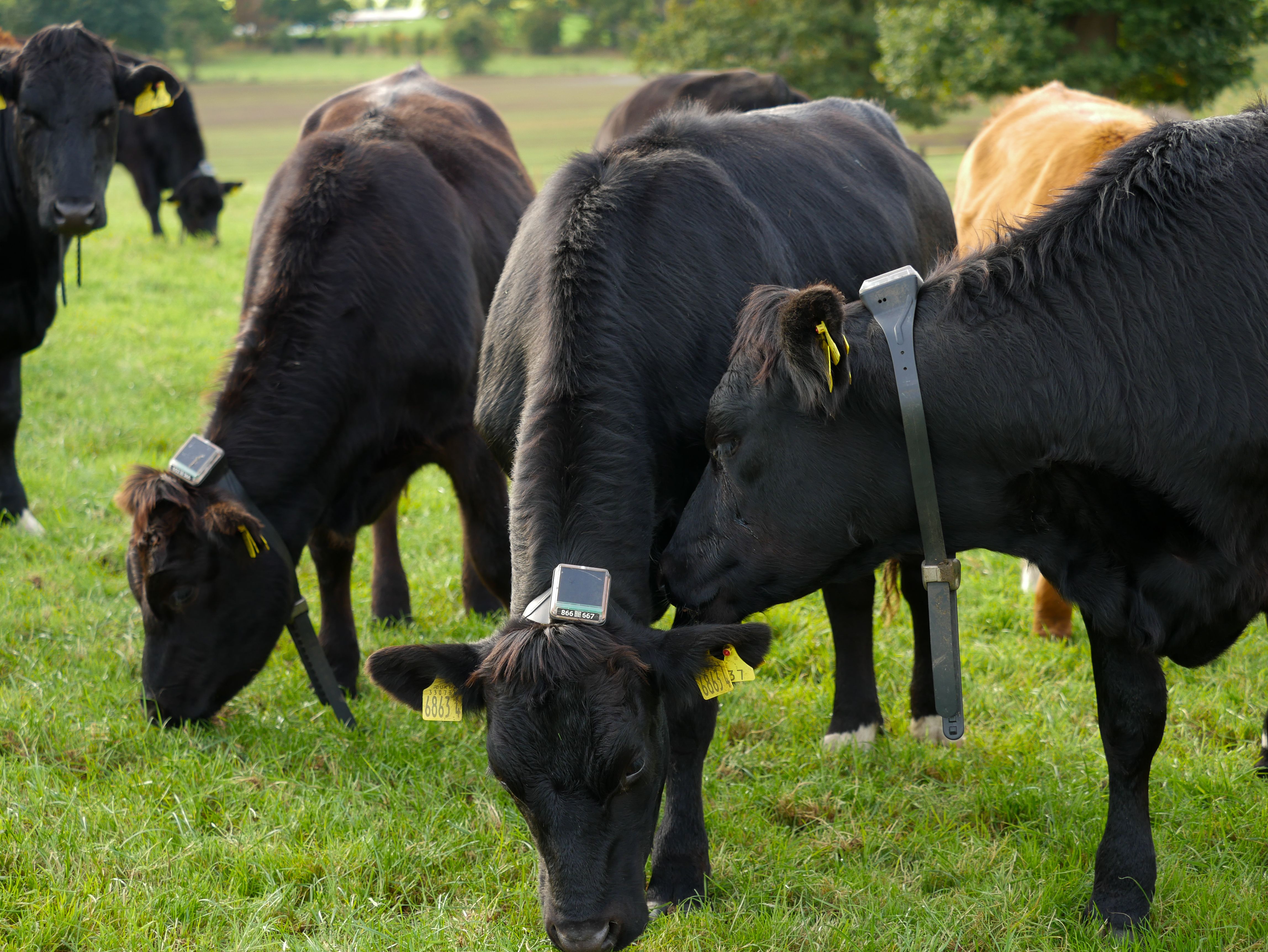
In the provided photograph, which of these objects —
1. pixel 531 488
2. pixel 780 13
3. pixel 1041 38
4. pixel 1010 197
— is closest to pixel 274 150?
pixel 780 13

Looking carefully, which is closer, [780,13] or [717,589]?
[717,589]

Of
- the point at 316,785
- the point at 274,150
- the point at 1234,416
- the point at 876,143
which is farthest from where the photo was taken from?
the point at 274,150

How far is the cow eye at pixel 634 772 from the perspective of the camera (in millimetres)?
2682

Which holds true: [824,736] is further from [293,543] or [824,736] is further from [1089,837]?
[293,543]

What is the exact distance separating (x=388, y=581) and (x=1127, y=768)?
3.39 meters

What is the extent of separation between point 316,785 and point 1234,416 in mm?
3064

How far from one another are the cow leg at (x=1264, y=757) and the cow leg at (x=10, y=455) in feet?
19.2

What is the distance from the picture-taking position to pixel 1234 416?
9.02 feet

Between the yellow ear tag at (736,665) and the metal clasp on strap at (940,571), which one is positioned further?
the metal clasp on strap at (940,571)

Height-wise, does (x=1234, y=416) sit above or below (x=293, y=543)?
above

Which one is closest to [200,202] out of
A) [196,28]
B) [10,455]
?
[10,455]

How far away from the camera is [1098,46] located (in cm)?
2027

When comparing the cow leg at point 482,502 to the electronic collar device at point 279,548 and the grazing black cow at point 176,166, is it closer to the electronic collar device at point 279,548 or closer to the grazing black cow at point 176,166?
the electronic collar device at point 279,548

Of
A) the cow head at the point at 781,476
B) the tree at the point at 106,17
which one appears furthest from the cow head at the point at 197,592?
the tree at the point at 106,17
